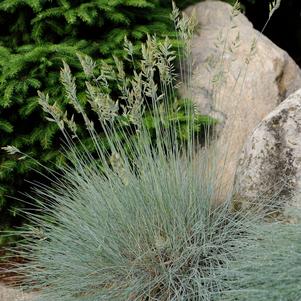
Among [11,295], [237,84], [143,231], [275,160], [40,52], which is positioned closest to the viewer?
[143,231]

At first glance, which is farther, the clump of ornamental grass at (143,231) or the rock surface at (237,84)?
the rock surface at (237,84)

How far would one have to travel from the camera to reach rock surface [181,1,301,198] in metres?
4.04

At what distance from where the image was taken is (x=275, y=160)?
11.4 ft

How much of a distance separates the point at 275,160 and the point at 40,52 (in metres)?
1.63

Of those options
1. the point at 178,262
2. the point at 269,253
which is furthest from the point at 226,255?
the point at 269,253

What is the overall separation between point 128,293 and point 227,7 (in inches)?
110

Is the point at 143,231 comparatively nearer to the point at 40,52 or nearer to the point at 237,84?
the point at 40,52

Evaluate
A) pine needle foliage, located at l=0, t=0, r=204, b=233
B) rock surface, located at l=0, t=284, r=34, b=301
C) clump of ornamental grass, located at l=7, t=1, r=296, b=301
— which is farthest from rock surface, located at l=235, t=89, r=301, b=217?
rock surface, located at l=0, t=284, r=34, b=301

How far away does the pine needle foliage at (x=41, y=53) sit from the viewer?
12.9ft

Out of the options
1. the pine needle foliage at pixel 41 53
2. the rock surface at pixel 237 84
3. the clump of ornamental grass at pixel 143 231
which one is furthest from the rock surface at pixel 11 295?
the rock surface at pixel 237 84

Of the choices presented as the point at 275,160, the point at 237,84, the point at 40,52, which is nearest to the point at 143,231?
the point at 275,160

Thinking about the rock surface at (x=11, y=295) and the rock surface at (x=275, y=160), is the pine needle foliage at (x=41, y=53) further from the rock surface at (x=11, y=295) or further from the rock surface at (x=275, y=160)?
the rock surface at (x=275, y=160)

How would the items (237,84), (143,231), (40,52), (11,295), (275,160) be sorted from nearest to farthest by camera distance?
(143,231) < (275,160) < (11,295) < (40,52) < (237,84)

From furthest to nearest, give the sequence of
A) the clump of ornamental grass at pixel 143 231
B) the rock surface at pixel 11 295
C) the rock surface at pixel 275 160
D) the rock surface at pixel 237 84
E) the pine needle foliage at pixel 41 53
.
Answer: the rock surface at pixel 237 84
the pine needle foliage at pixel 41 53
the rock surface at pixel 11 295
the rock surface at pixel 275 160
the clump of ornamental grass at pixel 143 231
